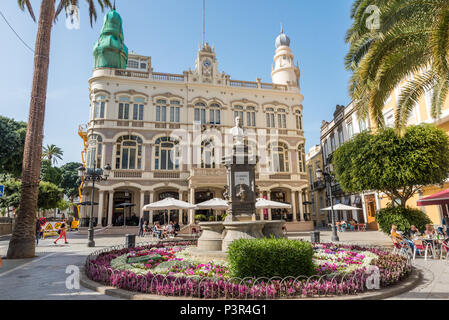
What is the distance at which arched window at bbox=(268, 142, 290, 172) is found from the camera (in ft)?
104

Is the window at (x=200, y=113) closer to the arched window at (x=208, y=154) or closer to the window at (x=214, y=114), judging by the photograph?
the window at (x=214, y=114)

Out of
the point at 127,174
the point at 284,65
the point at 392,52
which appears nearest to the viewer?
the point at 392,52

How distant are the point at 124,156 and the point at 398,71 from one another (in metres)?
25.1

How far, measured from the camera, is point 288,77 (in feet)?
116

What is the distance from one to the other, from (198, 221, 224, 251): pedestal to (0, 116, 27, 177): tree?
87.6ft

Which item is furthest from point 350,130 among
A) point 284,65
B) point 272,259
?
point 272,259

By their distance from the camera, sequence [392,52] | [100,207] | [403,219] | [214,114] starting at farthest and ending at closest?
1. [214,114]
2. [100,207]
3. [403,219]
4. [392,52]

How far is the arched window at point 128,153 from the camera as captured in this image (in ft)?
92.8

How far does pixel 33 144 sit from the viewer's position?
12578 millimetres

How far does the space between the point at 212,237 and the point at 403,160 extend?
10120mm

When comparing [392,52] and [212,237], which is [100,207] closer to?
[212,237]

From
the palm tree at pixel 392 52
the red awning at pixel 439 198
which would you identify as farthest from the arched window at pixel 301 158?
the palm tree at pixel 392 52

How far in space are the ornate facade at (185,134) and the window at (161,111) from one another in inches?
4.2

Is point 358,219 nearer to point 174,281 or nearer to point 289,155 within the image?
point 289,155
